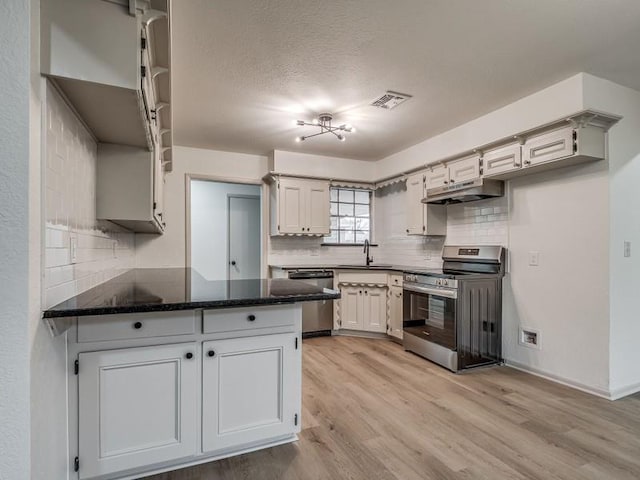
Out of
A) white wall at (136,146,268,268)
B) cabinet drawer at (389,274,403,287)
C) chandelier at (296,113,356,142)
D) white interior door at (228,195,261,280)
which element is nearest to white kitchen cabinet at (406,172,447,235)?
cabinet drawer at (389,274,403,287)

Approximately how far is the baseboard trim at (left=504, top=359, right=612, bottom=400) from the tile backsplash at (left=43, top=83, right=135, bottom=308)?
11.7 feet

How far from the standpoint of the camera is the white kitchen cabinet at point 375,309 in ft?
14.1

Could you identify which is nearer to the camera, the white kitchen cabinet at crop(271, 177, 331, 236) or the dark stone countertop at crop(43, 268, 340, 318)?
the dark stone countertop at crop(43, 268, 340, 318)

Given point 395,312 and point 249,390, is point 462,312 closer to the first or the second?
point 395,312

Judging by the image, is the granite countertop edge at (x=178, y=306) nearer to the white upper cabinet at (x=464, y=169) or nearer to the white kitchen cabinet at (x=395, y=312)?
the white upper cabinet at (x=464, y=169)

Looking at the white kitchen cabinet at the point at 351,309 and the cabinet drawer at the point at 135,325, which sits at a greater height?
the cabinet drawer at the point at 135,325

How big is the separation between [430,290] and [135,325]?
8.94ft

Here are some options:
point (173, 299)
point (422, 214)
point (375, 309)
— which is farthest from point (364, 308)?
point (173, 299)

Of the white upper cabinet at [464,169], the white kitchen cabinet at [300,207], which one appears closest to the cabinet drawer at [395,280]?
the white kitchen cabinet at [300,207]

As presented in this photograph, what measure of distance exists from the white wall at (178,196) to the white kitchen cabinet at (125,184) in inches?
79.4

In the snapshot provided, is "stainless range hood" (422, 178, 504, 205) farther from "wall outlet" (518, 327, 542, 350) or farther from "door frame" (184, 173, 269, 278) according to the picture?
"door frame" (184, 173, 269, 278)

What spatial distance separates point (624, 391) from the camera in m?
2.68

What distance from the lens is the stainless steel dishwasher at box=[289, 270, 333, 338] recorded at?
438 cm

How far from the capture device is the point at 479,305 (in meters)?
3.26
